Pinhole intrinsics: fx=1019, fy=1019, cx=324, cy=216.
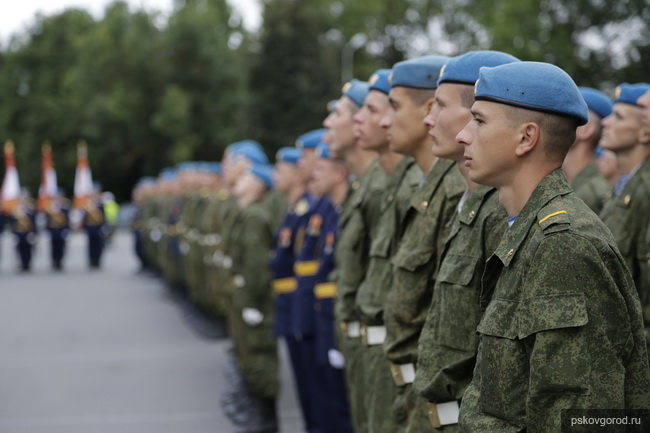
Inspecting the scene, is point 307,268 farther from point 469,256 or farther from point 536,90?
point 536,90

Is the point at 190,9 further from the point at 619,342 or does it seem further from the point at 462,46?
the point at 619,342

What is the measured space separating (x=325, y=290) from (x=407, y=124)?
2116 millimetres

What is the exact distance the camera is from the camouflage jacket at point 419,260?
397cm

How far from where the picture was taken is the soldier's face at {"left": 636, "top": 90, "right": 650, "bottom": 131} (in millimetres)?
5160

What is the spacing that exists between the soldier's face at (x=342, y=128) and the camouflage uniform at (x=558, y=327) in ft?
10.4

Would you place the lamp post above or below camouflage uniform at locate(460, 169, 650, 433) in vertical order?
above

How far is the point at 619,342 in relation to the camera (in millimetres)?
2602

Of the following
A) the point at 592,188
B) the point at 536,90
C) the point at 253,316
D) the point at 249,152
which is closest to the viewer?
the point at 536,90

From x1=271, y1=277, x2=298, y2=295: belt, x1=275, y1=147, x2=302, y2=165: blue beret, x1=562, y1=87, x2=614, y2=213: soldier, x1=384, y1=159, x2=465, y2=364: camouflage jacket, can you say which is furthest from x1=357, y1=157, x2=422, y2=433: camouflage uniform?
x1=275, y1=147, x2=302, y2=165: blue beret

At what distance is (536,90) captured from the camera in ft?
9.39

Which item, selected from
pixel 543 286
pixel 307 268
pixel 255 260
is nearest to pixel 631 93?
pixel 307 268

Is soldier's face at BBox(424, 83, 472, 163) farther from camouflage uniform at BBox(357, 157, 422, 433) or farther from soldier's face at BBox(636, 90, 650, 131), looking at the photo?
soldier's face at BBox(636, 90, 650, 131)

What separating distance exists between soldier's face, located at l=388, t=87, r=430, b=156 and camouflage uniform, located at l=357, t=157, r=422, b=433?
0.73ft

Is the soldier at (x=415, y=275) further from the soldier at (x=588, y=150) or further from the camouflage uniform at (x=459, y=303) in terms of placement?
the soldier at (x=588, y=150)
